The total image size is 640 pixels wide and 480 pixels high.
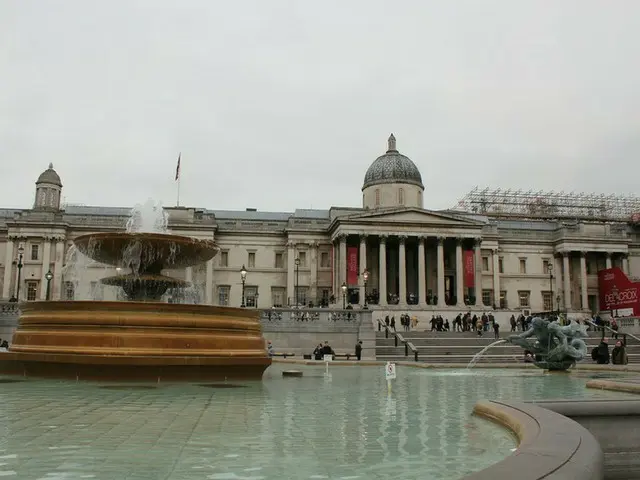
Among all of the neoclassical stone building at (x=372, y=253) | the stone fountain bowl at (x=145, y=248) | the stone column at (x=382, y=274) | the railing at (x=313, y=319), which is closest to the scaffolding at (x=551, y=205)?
the neoclassical stone building at (x=372, y=253)

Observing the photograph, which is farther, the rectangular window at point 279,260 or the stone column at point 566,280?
the stone column at point 566,280

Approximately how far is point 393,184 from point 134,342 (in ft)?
176

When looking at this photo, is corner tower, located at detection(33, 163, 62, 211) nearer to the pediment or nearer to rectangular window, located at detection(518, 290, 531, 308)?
the pediment

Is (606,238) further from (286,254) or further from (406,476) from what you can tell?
(406,476)

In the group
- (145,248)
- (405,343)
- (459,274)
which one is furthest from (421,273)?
(145,248)

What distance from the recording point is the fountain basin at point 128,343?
1428 cm

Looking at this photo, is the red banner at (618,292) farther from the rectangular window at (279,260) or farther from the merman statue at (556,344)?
the merman statue at (556,344)

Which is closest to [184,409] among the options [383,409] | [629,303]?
[383,409]

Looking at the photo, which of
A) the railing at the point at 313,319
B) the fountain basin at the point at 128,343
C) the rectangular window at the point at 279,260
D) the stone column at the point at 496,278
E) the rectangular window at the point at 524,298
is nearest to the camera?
the fountain basin at the point at 128,343

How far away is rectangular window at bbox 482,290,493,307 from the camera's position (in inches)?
2680

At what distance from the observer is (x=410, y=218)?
200 ft

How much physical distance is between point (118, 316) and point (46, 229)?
51.6 metres

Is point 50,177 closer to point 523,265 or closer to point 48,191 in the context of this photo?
point 48,191

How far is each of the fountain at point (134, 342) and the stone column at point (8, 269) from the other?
49148 mm
